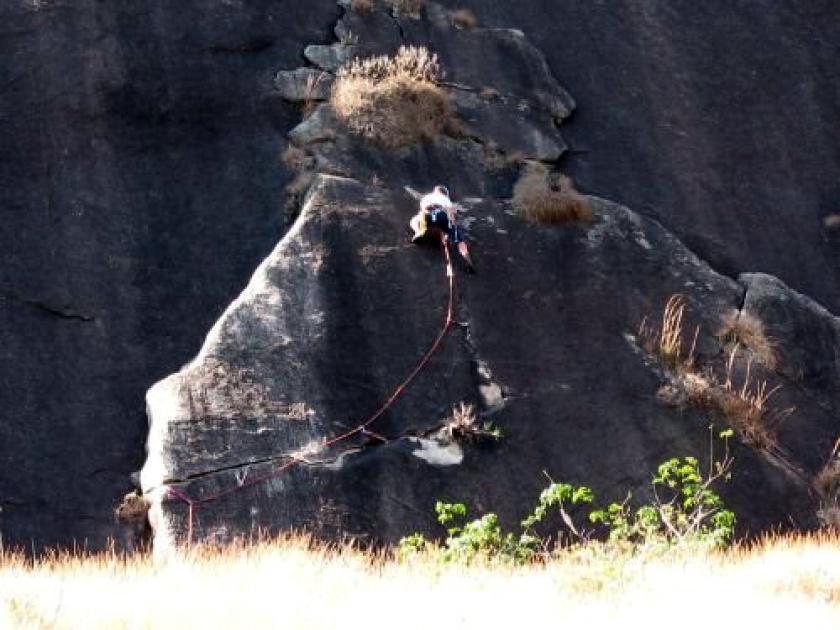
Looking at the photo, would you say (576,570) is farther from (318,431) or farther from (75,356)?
(75,356)

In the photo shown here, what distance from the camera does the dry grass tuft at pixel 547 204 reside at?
12.8 metres

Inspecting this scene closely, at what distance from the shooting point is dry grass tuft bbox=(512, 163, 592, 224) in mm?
12773

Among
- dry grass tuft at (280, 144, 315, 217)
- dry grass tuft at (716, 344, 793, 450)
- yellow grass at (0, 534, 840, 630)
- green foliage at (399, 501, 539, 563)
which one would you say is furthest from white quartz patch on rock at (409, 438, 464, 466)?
dry grass tuft at (280, 144, 315, 217)

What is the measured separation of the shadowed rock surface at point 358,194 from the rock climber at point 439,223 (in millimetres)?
193

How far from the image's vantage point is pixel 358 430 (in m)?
10.9

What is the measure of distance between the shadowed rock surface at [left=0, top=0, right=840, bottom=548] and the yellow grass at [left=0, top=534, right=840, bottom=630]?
49.9 inches

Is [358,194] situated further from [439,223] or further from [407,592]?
[407,592]

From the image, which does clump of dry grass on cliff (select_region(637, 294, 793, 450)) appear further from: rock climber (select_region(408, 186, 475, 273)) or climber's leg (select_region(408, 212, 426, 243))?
climber's leg (select_region(408, 212, 426, 243))

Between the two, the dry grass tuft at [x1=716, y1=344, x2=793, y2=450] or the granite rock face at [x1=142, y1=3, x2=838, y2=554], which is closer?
the granite rock face at [x1=142, y1=3, x2=838, y2=554]

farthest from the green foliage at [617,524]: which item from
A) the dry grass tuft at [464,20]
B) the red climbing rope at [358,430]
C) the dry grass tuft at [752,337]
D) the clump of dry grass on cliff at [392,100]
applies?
the dry grass tuft at [464,20]

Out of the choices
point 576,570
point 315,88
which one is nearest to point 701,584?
point 576,570

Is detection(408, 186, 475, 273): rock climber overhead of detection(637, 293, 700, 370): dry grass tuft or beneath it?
overhead

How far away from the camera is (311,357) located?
1121 cm

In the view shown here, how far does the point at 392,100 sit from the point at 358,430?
3977mm
